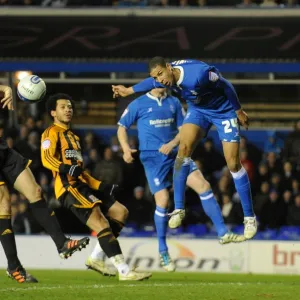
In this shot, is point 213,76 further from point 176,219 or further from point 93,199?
point 93,199

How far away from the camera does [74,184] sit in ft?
43.7

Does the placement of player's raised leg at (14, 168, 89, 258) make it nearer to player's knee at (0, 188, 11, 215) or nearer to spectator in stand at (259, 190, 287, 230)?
player's knee at (0, 188, 11, 215)

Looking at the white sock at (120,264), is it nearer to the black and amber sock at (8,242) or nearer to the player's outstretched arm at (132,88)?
the black and amber sock at (8,242)

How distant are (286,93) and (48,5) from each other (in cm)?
537

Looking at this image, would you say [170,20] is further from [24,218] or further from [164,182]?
[164,182]

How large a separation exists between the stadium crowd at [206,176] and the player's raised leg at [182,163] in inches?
240

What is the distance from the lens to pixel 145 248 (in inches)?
714

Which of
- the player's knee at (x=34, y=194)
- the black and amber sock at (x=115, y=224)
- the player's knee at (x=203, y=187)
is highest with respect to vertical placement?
the player's knee at (x=34, y=194)

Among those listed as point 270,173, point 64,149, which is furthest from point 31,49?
point 64,149

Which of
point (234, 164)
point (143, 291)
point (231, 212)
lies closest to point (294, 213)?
point (231, 212)

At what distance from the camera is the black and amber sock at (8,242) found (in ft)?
40.9

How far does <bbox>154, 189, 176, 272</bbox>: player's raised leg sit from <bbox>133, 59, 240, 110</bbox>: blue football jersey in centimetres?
259

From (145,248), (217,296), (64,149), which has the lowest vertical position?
(145,248)

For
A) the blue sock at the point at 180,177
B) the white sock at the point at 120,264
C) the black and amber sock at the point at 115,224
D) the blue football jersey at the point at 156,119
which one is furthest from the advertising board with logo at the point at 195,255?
the white sock at the point at 120,264
